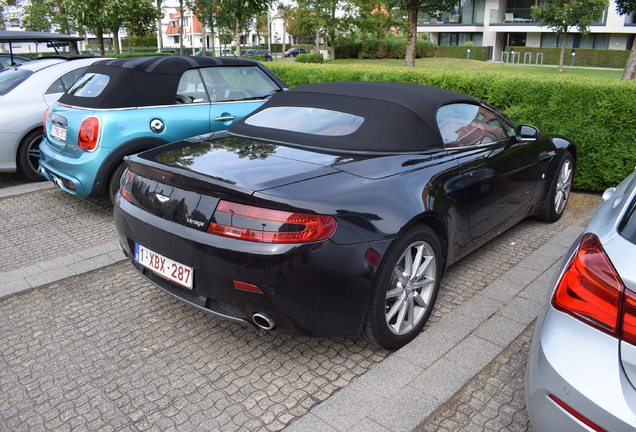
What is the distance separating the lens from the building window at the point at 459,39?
182 feet

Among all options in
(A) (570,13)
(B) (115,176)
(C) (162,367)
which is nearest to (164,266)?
(C) (162,367)

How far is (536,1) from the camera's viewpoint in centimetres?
5056

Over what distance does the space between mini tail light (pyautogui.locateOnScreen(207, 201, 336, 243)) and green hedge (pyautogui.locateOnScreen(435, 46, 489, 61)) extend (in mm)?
55467

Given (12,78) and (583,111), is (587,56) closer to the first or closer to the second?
(583,111)

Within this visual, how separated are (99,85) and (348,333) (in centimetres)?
436

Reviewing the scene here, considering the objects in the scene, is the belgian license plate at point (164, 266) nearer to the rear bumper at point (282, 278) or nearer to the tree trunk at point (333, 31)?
the rear bumper at point (282, 278)

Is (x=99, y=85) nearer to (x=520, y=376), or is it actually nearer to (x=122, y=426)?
(x=122, y=426)

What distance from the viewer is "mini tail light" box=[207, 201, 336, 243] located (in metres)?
2.67

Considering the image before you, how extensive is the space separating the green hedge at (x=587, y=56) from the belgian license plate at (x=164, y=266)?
166 feet

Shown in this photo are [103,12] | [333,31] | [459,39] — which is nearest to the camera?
→ [103,12]

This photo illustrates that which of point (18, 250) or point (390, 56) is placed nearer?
point (18, 250)

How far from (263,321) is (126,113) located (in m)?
3.62

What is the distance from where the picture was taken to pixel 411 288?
3.25 metres

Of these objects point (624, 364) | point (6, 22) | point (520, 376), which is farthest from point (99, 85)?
point (6, 22)
